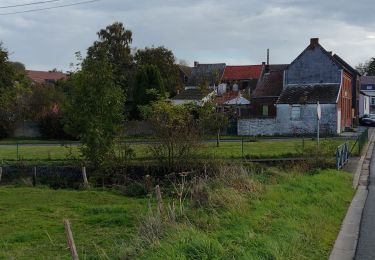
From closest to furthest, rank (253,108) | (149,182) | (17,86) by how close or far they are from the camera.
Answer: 1. (149,182)
2. (17,86)
3. (253,108)

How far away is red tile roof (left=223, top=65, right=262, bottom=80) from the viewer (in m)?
93.0

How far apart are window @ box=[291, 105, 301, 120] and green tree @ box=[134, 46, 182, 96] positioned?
26.7 m

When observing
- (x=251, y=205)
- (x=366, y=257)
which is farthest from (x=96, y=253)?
(x=366, y=257)

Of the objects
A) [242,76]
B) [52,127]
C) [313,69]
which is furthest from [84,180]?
[242,76]

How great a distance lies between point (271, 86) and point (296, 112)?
36.7 ft

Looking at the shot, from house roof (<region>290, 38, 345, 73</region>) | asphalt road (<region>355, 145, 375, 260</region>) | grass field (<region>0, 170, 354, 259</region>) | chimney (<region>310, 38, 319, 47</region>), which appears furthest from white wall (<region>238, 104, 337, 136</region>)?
asphalt road (<region>355, 145, 375, 260</region>)

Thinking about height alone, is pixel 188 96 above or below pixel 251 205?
above

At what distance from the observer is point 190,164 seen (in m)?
23.3

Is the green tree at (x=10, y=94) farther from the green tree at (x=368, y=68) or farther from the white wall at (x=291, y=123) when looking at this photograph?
the green tree at (x=368, y=68)

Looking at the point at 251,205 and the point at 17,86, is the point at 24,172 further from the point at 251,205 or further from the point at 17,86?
the point at 17,86

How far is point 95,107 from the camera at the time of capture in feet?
74.8

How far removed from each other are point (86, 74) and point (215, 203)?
13370mm

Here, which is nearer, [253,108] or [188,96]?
[253,108]

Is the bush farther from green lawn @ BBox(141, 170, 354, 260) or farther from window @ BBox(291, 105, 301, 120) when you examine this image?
green lawn @ BBox(141, 170, 354, 260)
